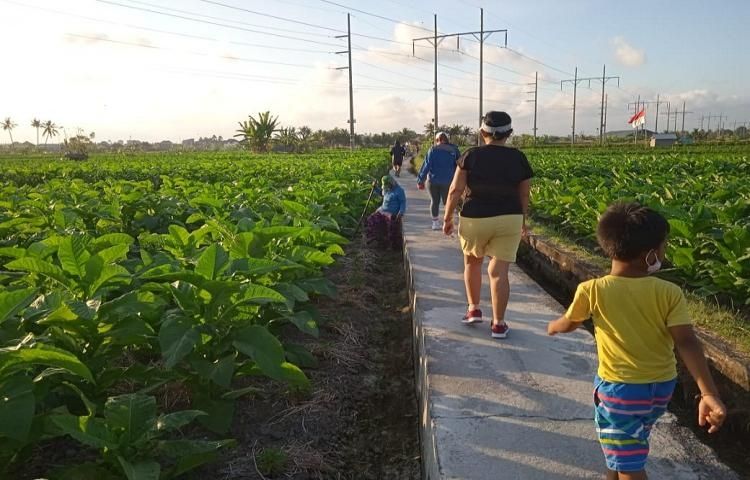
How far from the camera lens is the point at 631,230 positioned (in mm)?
2168

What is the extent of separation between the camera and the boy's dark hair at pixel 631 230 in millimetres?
2160

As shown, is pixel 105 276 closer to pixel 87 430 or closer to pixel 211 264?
pixel 211 264

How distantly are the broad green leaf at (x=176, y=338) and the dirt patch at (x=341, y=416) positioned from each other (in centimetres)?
60

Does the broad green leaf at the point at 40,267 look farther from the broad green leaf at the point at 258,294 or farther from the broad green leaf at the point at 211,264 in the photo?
the broad green leaf at the point at 258,294

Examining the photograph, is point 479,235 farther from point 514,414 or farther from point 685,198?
point 685,198

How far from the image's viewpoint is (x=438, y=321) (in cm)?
466

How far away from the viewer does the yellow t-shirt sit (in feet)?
7.11

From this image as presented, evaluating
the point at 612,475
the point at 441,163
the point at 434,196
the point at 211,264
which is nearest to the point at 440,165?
the point at 441,163

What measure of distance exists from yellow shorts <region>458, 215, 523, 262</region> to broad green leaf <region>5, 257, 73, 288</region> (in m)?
2.71

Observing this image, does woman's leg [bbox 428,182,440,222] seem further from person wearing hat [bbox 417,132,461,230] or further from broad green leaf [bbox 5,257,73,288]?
broad green leaf [bbox 5,257,73,288]

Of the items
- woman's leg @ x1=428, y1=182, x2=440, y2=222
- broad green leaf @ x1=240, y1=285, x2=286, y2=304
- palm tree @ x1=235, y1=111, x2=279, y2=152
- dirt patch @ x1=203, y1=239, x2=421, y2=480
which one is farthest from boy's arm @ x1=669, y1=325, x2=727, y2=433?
palm tree @ x1=235, y1=111, x2=279, y2=152

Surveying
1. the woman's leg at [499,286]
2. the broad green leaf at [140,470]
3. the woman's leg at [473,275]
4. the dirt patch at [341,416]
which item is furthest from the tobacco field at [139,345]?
the woman's leg at [499,286]

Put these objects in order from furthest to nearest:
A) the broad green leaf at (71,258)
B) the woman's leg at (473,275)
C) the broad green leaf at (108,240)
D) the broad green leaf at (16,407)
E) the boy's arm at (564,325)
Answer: the woman's leg at (473,275) < the broad green leaf at (108,240) < the broad green leaf at (71,258) < the boy's arm at (564,325) < the broad green leaf at (16,407)

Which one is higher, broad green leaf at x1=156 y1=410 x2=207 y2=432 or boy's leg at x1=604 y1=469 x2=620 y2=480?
broad green leaf at x1=156 y1=410 x2=207 y2=432
